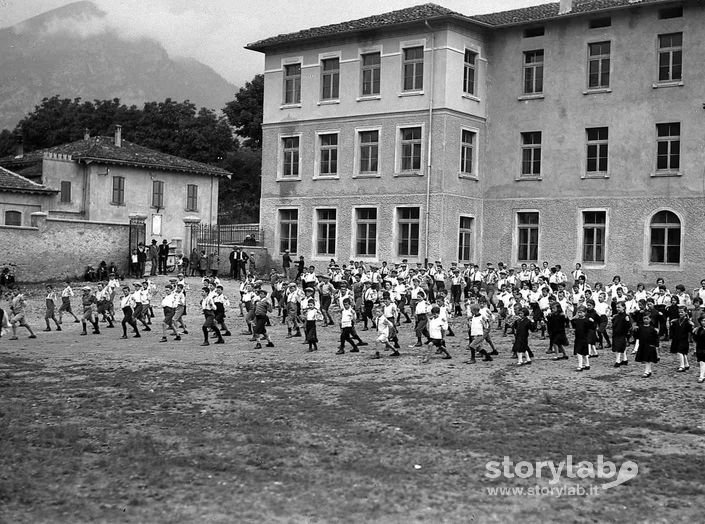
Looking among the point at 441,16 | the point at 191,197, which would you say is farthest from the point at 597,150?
the point at 191,197

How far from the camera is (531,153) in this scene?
144ft

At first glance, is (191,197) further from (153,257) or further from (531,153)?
(531,153)

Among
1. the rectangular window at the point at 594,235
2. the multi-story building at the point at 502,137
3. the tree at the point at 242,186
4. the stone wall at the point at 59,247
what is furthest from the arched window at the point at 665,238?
the tree at the point at 242,186

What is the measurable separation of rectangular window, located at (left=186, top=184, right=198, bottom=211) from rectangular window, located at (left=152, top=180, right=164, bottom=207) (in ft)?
6.04

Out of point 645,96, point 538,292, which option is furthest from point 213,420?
point 645,96

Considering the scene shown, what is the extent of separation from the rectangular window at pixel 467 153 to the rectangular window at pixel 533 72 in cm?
321

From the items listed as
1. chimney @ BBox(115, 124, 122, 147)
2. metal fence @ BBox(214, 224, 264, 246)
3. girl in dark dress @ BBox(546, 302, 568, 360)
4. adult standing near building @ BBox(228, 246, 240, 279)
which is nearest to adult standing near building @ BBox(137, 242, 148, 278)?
adult standing near building @ BBox(228, 246, 240, 279)

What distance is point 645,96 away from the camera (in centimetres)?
4041

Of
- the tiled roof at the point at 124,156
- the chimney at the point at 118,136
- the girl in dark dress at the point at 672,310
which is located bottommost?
the girl in dark dress at the point at 672,310

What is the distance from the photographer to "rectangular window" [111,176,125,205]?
59.2m

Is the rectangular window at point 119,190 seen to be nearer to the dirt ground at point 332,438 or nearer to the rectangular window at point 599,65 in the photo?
the rectangular window at point 599,65

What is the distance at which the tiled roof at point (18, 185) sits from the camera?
51406mm

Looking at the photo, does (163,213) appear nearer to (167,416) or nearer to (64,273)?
(64,273)

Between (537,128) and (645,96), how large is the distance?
5.01 metres
